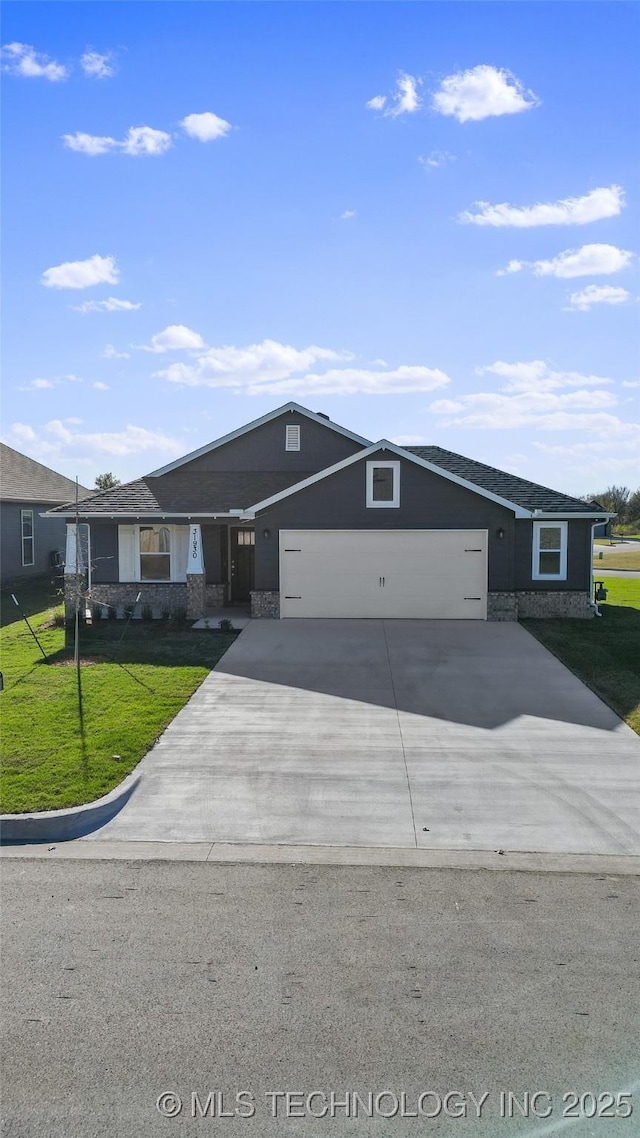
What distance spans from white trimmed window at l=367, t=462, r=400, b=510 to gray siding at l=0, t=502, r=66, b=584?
13243 mm

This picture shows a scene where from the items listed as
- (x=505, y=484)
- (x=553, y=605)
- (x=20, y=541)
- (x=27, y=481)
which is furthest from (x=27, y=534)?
(x=553, y=605)

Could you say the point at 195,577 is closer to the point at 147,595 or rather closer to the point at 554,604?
the point at 147,595

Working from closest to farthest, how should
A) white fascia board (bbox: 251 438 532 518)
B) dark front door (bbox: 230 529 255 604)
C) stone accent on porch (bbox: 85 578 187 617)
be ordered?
white fascia board (bbox: 251 438 532 518) < stone accent on porch (bbox: 85 578 187 617) < dark front door (bbox: 230 529 255 604)

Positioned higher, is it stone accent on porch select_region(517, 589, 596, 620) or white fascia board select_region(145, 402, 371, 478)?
white fascia board select_region(145, 402, 371, 478)

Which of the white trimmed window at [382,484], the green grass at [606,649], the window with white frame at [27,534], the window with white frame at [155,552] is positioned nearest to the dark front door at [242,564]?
the window with white frame at [155,552]

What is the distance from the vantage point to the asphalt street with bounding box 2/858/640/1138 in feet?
12.9

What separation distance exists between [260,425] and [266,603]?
565cm

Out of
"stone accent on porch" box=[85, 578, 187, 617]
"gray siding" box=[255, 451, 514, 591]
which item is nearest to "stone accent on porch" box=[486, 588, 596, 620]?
"gray siding" box=[255, 451, 514, 591]

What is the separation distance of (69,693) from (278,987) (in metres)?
7.93

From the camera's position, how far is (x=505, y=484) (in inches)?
819

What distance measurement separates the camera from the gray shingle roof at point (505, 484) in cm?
1956

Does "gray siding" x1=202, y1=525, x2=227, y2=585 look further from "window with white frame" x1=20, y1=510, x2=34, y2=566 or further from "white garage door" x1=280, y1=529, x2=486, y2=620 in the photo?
"window with white frame" x1=20, y1=510, x2=34, y2=566

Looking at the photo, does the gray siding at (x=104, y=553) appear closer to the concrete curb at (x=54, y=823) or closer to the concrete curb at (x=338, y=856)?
the concrete curb at (x=54, y=823)

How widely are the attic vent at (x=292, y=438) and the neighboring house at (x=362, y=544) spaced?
1.53 metres
